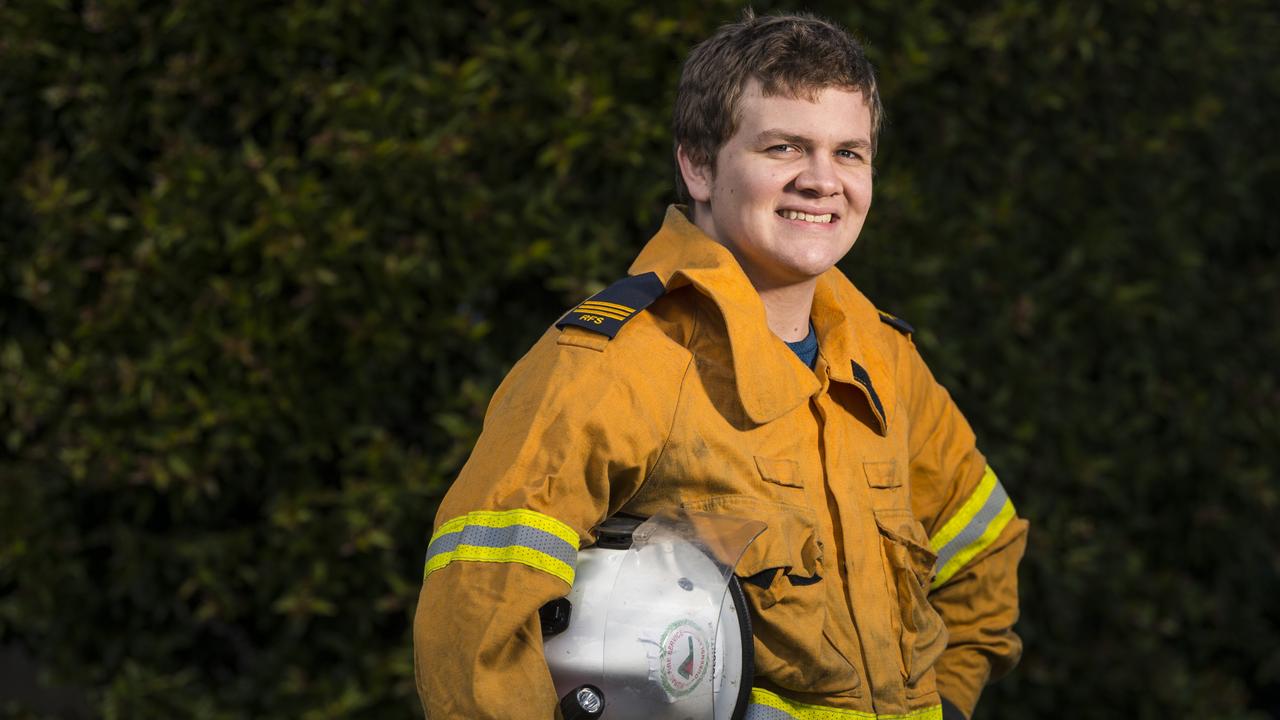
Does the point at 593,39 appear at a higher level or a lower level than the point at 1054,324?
higher

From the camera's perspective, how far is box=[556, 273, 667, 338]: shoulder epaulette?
6.56ft

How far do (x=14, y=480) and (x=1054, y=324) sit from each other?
8.83 ft

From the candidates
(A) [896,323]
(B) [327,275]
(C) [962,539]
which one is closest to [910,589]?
(C) [962,539]

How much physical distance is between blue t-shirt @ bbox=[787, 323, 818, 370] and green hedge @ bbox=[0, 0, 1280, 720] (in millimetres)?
1203

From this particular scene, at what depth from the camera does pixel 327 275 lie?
3.35 m

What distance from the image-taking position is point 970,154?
3.85 meters

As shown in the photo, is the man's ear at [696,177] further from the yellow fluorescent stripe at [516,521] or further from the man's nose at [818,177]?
the yellow fluorescent stripe at [516,521]

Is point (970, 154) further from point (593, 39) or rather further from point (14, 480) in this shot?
point (14, 480)

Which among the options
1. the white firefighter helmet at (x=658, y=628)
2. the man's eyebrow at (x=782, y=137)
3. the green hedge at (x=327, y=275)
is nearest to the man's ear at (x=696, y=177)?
the man's eyebrow at (x=782, y=137)

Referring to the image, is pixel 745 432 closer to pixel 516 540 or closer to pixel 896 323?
pixel 516 540

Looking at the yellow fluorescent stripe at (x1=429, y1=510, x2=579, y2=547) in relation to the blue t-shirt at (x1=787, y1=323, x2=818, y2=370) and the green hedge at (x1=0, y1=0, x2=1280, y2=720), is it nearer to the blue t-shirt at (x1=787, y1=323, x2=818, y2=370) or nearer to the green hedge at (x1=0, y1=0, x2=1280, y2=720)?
the blue t-shirt at (x1=787, y1=323, x2=818, y2=370)

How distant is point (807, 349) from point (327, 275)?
4.79 feet

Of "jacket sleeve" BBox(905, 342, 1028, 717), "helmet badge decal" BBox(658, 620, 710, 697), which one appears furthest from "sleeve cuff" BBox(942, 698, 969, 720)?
"helmet badge decal" BBox(658, 620, 710, 697)

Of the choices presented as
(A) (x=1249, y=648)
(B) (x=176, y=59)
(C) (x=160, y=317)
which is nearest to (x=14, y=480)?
(C) (x=160, y=317)
